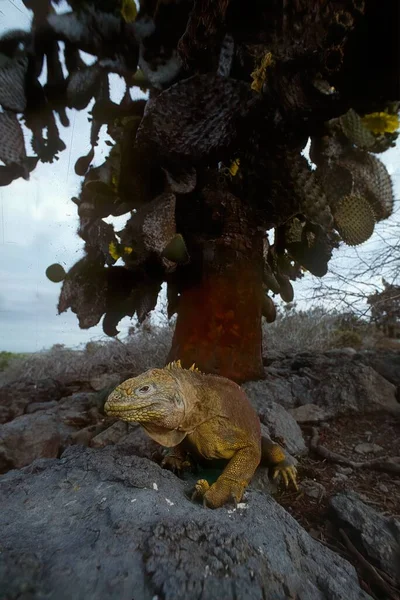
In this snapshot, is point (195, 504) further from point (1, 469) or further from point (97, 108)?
point (97, 108)

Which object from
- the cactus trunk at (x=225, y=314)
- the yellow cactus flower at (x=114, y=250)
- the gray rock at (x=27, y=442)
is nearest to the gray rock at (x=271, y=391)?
the cactus trunk at (x=225, y=314)

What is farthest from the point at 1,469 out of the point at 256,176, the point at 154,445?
the point at 256,176

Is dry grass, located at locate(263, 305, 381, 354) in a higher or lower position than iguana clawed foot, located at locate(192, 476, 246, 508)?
higher

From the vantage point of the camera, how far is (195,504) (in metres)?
1.74

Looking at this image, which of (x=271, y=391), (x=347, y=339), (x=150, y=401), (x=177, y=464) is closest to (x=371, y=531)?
(x=177, y=464)

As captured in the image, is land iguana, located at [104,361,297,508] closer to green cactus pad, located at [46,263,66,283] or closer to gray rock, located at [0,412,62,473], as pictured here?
gray rock, located at [0,412,62,473]

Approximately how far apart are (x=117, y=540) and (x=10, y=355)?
411 inches

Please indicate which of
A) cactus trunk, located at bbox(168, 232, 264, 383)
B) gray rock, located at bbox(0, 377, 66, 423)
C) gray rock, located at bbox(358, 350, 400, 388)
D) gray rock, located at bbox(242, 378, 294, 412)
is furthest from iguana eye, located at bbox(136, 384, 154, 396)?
gray rock, located at bbox(358, 350, 400, 388)

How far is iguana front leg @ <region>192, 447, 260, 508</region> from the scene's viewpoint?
174 centimetres

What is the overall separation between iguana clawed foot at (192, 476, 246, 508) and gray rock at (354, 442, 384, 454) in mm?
1534

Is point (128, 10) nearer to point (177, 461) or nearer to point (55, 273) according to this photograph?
point (55, 273)

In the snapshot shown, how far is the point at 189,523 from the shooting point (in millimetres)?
1432

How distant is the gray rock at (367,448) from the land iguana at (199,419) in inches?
32.3

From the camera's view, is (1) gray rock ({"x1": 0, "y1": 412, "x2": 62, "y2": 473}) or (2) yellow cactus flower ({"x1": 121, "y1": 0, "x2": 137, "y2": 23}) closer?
(1) gray rock ({"x1": 0, "y1": 412, "x2": 62, "y2": 473})
